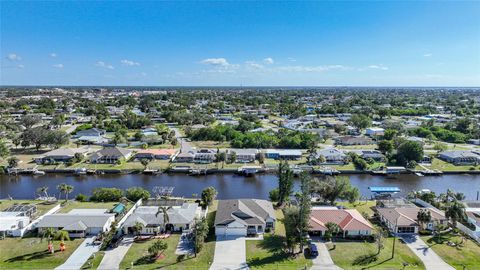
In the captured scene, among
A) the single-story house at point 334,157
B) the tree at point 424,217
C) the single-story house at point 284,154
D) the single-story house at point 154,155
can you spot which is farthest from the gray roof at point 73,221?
the single-story house at point 334,157

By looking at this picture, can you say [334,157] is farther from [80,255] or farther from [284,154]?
[80,255]

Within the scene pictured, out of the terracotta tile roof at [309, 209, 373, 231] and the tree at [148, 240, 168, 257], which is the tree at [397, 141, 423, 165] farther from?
the tree at [148, 240, 168, 257]

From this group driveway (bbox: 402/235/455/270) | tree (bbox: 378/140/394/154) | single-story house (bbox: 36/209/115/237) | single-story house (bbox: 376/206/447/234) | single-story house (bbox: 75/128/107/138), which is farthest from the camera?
single-story house (bbox: 75/128/107/138)

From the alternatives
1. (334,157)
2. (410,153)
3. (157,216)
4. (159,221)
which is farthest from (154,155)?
(410,153)

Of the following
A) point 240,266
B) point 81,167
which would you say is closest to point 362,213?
point 240,266

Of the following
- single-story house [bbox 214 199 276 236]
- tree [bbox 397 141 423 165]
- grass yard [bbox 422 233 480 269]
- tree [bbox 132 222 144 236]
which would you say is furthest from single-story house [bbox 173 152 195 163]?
grass yard [bbox 422 233 480 269]

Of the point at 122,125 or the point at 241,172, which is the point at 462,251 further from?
the point at 122,125

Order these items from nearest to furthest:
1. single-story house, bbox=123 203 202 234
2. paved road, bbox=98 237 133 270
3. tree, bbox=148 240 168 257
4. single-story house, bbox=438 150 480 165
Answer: paved road, bbox=98 237 133 270 → tree, bbox=148 240 168 257 → single-story house, bbox=123 203 202 234 → single-story house, bbox=438 150 480 165
